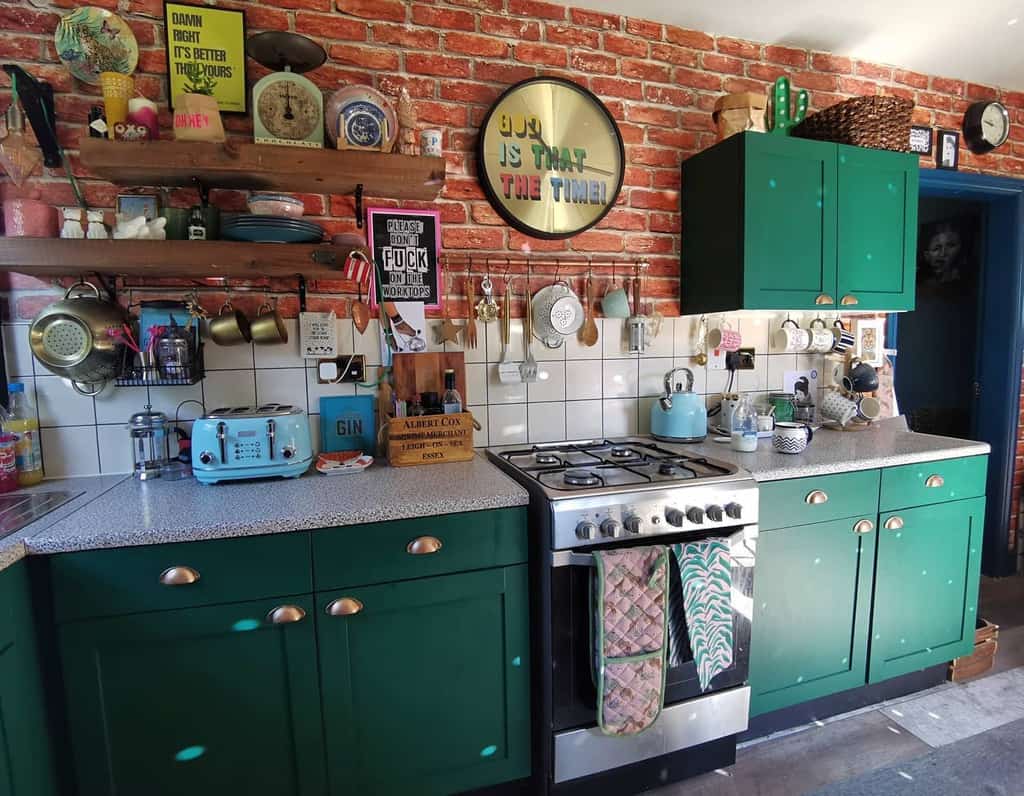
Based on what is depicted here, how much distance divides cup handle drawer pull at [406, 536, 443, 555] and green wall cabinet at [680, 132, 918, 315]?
1.32 m

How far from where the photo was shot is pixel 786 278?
74.9 inches

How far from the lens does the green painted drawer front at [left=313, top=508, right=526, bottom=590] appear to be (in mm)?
1245

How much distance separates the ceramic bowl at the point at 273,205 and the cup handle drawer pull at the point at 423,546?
0.97 metres

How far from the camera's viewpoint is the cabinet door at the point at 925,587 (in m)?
1.79

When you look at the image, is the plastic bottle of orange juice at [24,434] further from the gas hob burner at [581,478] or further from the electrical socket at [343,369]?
the gas hob burner at [581,478]

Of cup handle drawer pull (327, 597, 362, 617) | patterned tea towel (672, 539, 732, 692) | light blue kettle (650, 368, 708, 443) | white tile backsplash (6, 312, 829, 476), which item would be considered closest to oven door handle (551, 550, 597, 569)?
patterned tea towel (672, 539, 732, 692)

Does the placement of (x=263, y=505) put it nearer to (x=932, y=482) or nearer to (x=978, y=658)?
(x=932, y=482)

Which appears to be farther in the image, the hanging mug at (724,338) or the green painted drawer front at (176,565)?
the hanging mug at (724,338)

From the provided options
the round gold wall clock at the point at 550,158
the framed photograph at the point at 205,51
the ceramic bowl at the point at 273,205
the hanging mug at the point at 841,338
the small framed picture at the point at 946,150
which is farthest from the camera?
the small framed picture at the point at 946,150

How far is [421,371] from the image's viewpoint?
1.84m

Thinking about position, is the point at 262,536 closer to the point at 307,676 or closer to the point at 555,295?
the point at 307,676

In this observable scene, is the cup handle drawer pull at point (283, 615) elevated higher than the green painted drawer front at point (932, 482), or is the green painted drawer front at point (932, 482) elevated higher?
the green painted drawer front at point (932, 482)

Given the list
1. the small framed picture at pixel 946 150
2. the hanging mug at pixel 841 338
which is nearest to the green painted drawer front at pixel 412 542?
the hanging mug at pixel 841 338

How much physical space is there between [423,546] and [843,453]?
1452 millimetres
